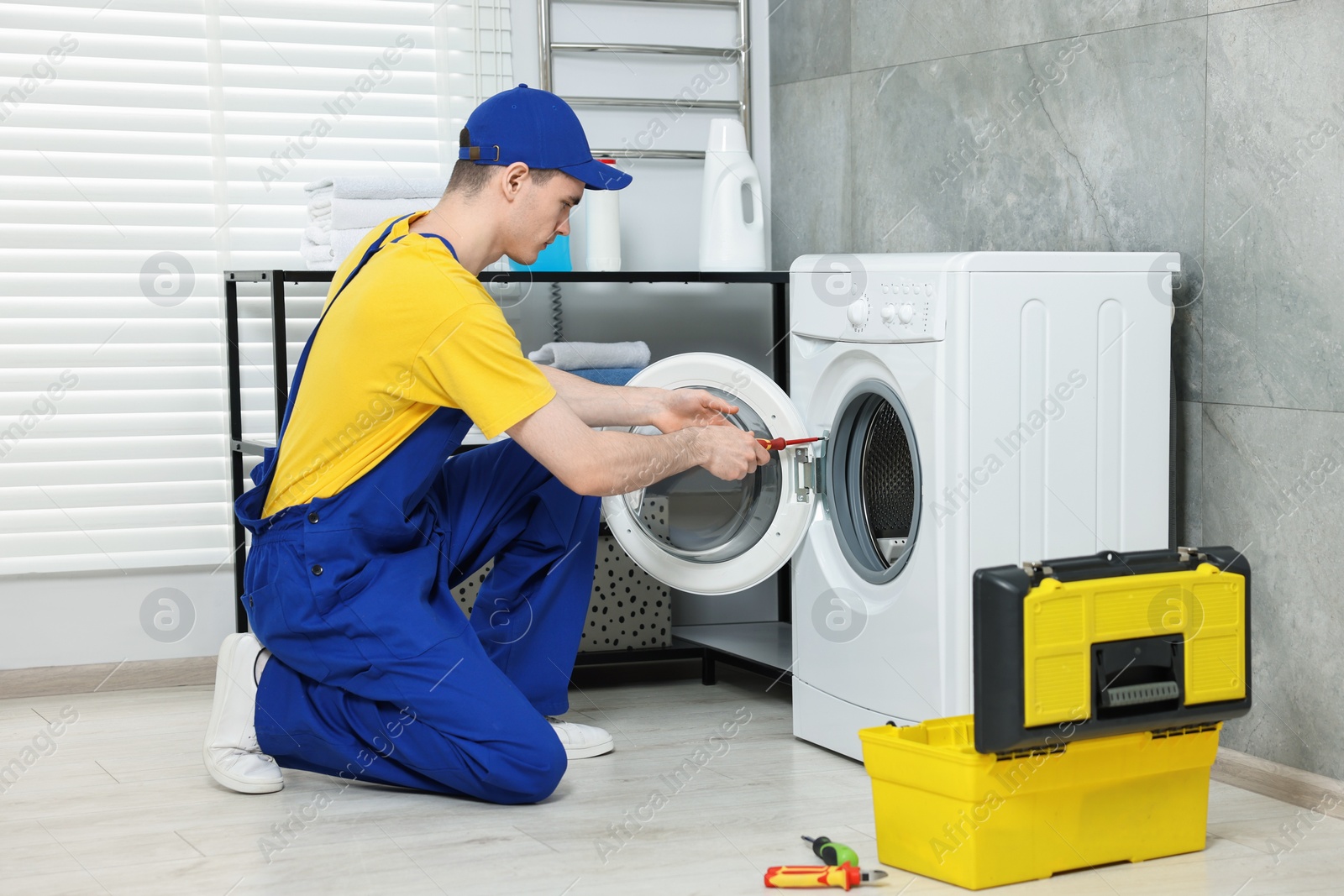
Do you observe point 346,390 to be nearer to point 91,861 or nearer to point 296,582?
point 296,582

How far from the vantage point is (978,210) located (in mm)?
2750

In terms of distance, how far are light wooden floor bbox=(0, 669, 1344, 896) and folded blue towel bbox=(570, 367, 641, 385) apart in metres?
0.74

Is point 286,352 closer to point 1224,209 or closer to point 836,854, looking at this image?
point 836,854

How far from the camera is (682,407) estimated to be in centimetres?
239

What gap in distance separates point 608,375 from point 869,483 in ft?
2.29

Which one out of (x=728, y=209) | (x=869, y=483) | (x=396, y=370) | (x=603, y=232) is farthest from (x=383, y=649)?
(x=728, y=209)

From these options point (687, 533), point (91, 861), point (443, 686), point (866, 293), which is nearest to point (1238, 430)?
point (866, 293)

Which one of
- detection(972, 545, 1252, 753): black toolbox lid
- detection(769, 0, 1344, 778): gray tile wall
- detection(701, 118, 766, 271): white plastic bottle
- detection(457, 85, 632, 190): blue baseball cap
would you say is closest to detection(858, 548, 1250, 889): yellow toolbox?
detection(972, 545, 1252, 753): black toolbox lid

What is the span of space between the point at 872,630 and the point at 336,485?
3.07 feet

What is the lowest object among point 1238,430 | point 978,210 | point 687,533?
point 687,533

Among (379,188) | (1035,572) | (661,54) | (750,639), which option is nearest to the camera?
(1035,572)

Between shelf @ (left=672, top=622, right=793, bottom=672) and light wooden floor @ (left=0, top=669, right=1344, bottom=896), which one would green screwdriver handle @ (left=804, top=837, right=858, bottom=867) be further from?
shelf @ (left=672, top=622, right=793, bottom=672)

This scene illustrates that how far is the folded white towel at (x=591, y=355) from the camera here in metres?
2.81

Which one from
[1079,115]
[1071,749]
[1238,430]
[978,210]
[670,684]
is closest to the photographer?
[1071,749]
